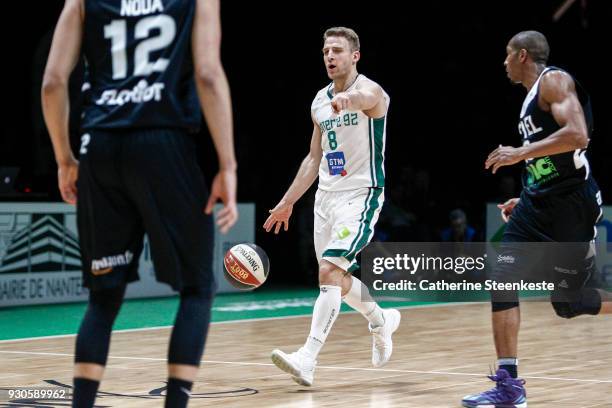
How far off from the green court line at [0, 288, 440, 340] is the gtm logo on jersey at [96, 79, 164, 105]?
5865mm

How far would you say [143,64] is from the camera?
4062 mm

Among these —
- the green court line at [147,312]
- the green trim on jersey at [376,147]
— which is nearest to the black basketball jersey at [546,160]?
the green trim on jersey at [376,147]

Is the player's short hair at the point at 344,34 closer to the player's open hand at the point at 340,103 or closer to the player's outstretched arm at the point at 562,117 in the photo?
the player's open hand at the point at 340,103

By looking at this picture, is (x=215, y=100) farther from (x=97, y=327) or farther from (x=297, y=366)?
(x=297, y=366)

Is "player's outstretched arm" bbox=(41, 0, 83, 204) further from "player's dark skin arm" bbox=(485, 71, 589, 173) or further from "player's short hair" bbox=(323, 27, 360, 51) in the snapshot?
"player's short hair" bbox=(323, 27, 360, 51)

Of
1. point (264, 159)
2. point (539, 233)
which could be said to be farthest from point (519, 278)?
point (264, 159)

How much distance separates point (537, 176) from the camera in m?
6.26

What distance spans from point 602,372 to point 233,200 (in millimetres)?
4096

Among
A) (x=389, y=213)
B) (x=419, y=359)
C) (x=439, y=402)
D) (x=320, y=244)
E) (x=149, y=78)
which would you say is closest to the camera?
(x=149, y=78)

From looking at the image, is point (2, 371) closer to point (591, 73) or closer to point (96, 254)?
point (96, 254)

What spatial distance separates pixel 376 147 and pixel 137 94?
10.4ft

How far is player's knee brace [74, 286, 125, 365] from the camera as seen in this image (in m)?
4.15

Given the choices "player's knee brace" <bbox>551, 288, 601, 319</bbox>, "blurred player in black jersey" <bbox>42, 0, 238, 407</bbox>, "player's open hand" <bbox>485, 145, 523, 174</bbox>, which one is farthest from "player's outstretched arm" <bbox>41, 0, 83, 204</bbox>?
"player's knee brace" <bbox>551, 288, 601, 319</bbox>

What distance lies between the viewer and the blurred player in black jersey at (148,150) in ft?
13.1
